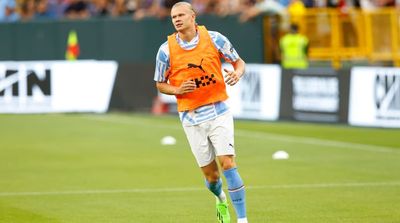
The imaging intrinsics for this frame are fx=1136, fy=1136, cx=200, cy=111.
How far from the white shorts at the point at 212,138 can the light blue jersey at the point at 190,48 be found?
58mm

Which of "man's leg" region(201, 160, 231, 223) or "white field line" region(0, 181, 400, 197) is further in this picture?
"white field line" region(0, 181, 400, 197)

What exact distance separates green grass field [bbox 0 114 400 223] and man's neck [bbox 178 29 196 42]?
7.22 feet

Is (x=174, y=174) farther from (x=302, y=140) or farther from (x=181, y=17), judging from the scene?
(x=181, y=17)

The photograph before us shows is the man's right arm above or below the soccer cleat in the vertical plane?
above

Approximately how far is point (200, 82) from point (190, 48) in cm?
36

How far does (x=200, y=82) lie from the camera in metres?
11.6

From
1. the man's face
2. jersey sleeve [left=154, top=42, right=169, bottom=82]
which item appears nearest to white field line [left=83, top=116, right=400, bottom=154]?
jersey sleeve [left=154, top=42, right=169, bottom=82]

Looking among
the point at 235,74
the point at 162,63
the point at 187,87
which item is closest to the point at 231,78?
the point at 235,74

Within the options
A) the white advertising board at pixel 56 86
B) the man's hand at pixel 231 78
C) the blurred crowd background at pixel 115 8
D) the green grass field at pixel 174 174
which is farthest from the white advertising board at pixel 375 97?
the man's hand at pixel 231 78

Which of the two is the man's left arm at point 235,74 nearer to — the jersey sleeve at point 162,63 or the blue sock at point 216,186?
the jersey sleeve at point 162,63

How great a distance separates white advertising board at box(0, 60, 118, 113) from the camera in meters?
29.0

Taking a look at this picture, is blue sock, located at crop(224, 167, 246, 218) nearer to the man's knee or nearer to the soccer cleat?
the man's knee

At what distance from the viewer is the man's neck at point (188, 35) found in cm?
1160

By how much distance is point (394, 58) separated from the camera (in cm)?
2798
